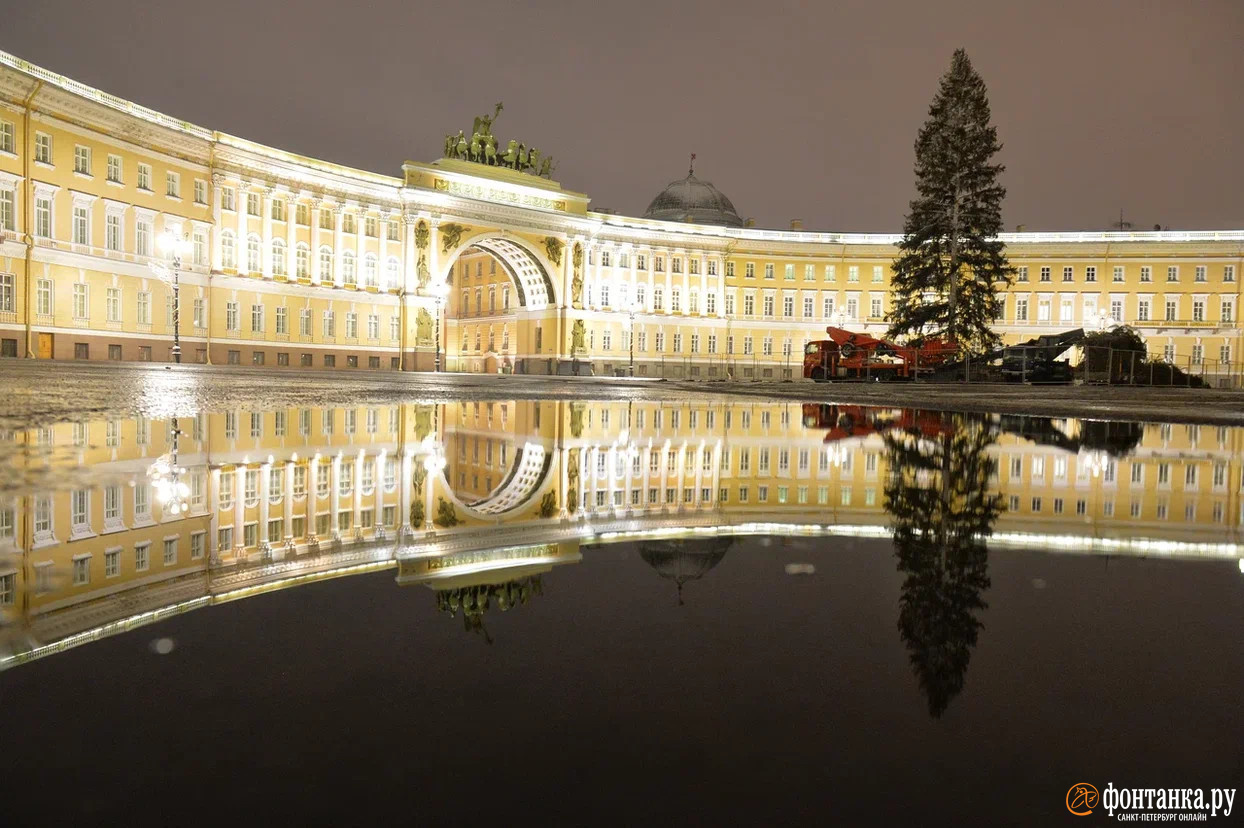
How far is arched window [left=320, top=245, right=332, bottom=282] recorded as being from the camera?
49062 millimetres

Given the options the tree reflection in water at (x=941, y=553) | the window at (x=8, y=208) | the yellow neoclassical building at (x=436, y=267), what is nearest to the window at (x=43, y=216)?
the yellow neoclassical building at (x=436, y=267)

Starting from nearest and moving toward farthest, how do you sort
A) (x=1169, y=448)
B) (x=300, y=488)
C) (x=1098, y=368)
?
(x=300, y=488) < (x=1169, y=448) < (x=1098, y=368)

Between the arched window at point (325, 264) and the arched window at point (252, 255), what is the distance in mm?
3906

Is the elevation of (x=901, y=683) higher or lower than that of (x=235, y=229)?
lower

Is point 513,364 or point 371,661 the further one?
point 513,364

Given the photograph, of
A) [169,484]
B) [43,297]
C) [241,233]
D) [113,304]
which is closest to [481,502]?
Answer: [169,484]

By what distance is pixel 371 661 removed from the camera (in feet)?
4.35

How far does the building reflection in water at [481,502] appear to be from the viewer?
1.82m

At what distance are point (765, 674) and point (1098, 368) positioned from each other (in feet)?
103

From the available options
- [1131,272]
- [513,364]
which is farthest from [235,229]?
[1131,272]

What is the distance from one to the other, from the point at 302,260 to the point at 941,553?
50.4 meters

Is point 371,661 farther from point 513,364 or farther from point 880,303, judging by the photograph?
point 880,303

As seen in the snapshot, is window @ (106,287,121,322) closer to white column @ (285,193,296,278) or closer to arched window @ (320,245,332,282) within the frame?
white column @ (285,193,296,278)

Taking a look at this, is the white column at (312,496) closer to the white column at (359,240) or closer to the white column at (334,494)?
the white column at (334,494)
